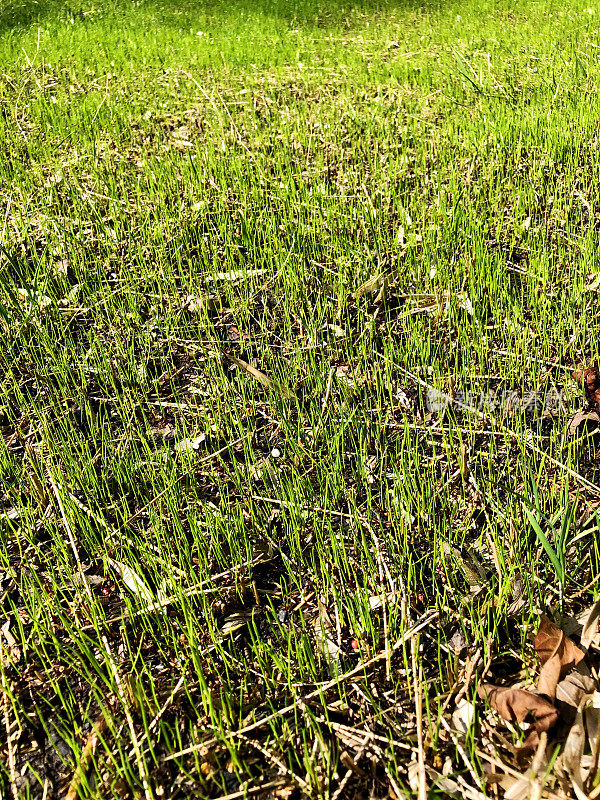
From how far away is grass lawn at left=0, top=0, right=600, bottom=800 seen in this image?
135 cm

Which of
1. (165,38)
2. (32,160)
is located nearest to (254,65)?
(165,38)

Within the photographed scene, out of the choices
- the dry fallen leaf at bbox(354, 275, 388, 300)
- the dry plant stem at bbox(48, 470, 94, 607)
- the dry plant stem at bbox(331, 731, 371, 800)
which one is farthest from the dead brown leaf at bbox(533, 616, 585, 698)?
the dry fallen leaf at bbox(354, 275, 388, 300)

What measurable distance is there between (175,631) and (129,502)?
0.52 metres

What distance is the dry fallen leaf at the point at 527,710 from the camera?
1.25 m

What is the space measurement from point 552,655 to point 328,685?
1.55 feet

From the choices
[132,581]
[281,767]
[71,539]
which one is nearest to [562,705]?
[281,767]

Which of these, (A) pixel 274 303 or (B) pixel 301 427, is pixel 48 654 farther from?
(A) pixel 274 303

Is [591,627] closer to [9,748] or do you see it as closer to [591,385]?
[591,385]

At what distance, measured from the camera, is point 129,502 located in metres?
2.01

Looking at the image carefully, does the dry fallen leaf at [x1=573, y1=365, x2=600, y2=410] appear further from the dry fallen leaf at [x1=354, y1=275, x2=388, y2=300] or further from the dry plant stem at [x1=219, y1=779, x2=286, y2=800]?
the dry plant stem at [x1=219, y1=779, x2=286, y2=800]

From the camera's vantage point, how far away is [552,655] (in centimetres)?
136

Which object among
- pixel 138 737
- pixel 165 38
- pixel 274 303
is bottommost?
pixel 138 737

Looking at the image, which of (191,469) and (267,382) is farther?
(267,382)

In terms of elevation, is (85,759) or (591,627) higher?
(591,627)
